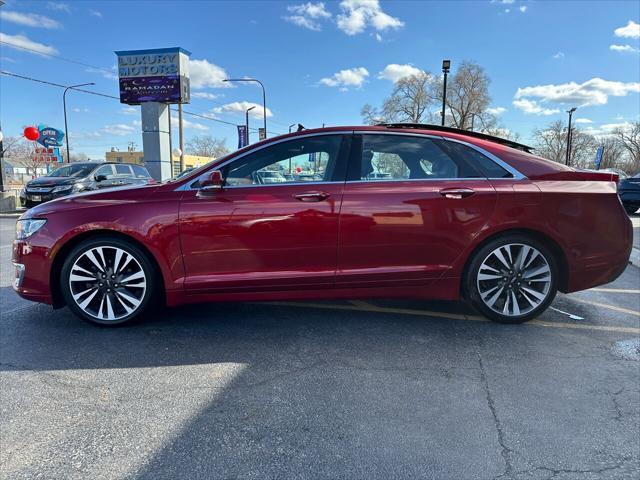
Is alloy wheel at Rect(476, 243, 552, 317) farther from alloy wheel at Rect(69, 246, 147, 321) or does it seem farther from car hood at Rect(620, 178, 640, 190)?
car hood at Rect(620, 178, 640, 190)

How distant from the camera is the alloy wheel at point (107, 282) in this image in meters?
3.53

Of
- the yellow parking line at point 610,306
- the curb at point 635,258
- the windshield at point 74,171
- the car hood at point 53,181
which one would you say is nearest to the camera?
the yellow parking line at point 610,306

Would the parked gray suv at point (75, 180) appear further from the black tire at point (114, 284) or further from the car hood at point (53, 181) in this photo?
the black tire at point (114, 284)

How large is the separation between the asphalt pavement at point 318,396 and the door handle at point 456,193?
116cm

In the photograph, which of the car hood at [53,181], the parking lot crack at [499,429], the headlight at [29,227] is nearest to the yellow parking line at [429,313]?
the parking lot crack at [499,429]

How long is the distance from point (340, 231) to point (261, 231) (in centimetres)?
63

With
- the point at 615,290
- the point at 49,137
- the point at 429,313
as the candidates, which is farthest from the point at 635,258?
the point at 49,137

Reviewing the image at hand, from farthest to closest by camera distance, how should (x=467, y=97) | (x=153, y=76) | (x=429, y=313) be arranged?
(x=467, y=97) → (x=153, y=76) → (x=429, y=313)

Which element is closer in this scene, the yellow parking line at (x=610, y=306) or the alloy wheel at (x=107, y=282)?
the alloy wheel at (x=107, y=282)

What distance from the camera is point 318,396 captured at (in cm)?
263

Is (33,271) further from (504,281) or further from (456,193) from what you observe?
(504,281)

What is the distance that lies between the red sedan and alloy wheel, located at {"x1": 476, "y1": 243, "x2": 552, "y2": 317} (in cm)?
1

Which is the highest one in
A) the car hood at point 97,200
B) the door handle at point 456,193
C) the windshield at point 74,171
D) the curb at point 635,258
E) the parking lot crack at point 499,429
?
the windshield at point 74,171

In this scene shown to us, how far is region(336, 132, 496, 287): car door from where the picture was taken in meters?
3.48
